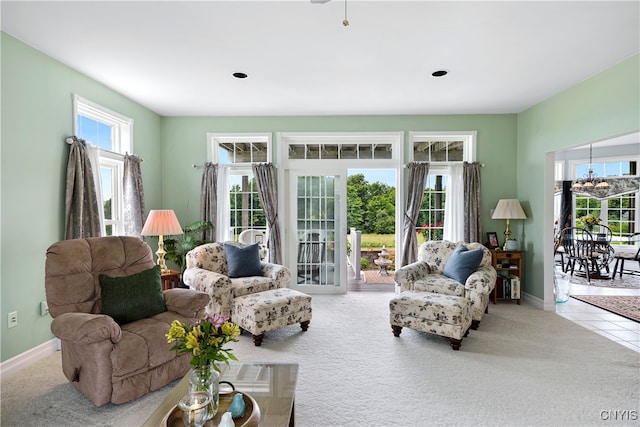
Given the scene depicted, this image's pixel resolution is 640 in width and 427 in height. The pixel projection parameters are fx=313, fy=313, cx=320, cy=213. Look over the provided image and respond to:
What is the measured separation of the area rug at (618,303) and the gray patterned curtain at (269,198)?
4583 mm

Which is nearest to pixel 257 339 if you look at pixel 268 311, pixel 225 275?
pixel 268 311

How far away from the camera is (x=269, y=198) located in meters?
4.80

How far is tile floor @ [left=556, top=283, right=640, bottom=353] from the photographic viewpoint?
10.8 ft

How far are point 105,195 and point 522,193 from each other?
572 cm

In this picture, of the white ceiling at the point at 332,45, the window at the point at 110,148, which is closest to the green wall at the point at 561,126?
the white ceiling at the point at 332,45

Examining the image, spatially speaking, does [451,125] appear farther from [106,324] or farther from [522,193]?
[106,324]

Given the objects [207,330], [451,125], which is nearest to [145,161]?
[207,330]

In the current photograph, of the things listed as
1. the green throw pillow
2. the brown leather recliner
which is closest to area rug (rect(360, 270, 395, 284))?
the brown leather recliner

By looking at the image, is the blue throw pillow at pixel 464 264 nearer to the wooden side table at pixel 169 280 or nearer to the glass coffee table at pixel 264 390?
the glass coffee table at pixel 264 390

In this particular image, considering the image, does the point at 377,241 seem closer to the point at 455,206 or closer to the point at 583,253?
the point at 455,206

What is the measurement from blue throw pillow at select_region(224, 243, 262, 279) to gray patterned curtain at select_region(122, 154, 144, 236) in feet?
4.11

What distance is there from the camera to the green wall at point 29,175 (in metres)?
2.56

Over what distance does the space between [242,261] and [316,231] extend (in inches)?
58.1

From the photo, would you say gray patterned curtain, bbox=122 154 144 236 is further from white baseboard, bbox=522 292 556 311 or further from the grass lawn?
the grass lawn
